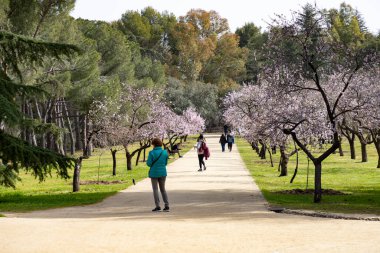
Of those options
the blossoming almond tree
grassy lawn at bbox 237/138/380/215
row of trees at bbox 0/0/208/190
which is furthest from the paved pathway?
the blossoming almond tree

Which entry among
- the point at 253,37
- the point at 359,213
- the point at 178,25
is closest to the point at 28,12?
the point at 359,213

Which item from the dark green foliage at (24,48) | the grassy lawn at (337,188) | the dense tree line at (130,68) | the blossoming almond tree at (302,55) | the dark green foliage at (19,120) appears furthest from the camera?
the blossoming almond tree at (302,55)

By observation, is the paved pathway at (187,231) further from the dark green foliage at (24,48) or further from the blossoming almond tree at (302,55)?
the blossoming almond tree at (302,55)

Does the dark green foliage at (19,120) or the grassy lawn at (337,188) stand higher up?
the dark green foliage at (19,120)

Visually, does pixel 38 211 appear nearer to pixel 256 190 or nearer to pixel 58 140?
pixel 58 140

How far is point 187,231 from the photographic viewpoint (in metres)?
11.8

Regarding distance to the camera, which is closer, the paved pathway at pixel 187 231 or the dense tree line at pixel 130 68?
the paved pathway at pixel 187 231

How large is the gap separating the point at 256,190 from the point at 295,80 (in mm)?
4417

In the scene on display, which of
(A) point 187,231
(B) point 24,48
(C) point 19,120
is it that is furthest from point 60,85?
(A) point 187,231

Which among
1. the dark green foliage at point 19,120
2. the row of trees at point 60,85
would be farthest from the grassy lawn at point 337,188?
the dark green foliage at point 19,120

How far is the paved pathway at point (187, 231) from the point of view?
→ 10094 millimetres

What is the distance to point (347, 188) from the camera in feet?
84.7

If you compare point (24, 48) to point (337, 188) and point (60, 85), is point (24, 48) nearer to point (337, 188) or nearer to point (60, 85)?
point (337, 188)

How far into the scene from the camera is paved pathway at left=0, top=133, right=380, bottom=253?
10.1m
